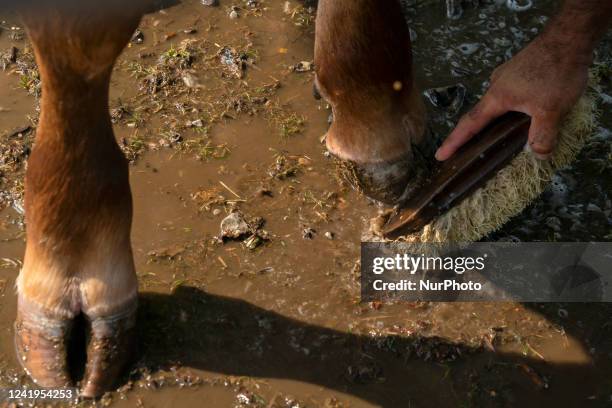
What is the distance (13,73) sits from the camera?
383 cm

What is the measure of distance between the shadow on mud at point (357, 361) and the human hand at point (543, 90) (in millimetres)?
785

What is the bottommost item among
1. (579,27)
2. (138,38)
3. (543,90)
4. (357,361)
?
(357,361)

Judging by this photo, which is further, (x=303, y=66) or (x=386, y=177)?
(x=303, y=66)

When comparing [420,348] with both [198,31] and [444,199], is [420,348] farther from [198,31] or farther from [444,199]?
[198,31]

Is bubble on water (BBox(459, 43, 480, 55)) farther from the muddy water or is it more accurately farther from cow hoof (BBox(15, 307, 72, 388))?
cow hoof (BBox(15, 307, 72, 388))

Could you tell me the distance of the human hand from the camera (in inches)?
111

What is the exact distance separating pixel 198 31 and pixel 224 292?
157 cm

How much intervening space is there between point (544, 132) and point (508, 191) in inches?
10.0

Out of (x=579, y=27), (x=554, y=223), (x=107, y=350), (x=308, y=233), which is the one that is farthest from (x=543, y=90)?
(x=107, y=350)

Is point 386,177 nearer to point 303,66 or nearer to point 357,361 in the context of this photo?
point 357,361

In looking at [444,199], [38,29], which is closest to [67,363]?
[38,29]

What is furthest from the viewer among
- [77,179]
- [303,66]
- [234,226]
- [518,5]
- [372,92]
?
[518,5]

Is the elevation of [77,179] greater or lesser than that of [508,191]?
greater

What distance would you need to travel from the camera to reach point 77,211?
2.46m
